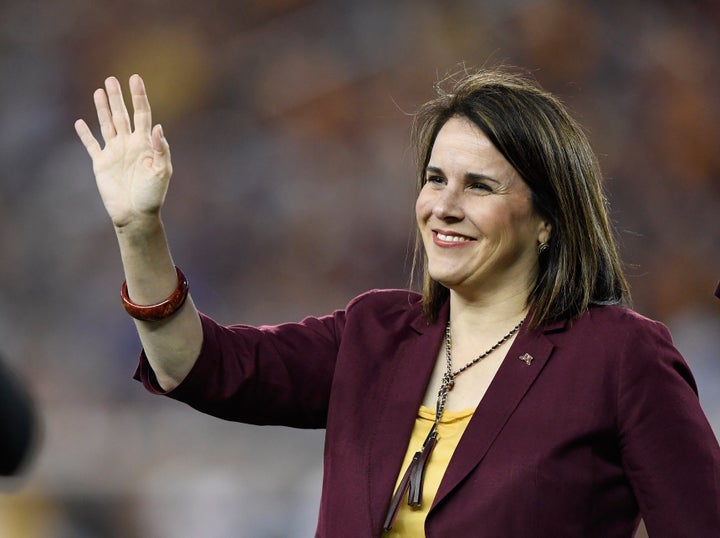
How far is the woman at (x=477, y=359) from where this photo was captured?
1834 mm

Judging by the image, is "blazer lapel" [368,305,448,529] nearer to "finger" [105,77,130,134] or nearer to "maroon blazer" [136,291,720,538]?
"maroon blazer" [136,291,720,538]

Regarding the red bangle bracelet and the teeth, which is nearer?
the red bangle bracelet

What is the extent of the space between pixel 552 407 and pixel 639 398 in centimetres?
14

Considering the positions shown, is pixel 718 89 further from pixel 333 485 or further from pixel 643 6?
pixel 333 485

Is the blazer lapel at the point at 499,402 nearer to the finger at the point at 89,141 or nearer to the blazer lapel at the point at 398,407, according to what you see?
the blazer lapel at the point at 398,407

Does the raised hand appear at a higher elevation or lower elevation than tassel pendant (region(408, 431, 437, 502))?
higher

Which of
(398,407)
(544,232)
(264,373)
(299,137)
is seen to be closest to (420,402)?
(398,407)

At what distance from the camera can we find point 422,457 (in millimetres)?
1949

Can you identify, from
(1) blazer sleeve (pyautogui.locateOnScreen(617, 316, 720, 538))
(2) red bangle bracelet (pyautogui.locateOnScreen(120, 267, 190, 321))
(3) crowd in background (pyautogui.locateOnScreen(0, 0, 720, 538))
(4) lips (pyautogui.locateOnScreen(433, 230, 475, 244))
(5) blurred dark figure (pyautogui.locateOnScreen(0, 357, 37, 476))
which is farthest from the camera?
(3) crowd in background (pyautogui.locateOnScreen(0, 0, 720, 538))

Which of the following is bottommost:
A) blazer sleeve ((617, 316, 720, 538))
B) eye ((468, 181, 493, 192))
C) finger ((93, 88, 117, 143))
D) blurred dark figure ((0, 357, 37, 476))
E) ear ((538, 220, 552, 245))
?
blazer sleeve ((617, 316, 720, 538))

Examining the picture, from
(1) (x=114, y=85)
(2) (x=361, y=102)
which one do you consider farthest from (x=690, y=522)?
(2) (x=361, y=102)

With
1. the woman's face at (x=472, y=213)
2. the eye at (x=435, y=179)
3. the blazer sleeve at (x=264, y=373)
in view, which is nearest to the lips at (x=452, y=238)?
the woman's face at (x=472, y=213)

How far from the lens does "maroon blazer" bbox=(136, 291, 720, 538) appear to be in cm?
182

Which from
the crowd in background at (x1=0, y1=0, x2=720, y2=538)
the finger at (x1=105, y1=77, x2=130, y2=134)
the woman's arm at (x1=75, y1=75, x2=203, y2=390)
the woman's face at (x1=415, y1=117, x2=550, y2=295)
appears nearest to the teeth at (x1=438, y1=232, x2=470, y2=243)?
the woman's face at (x1=415, y1=117, x2=550, y2=295)
